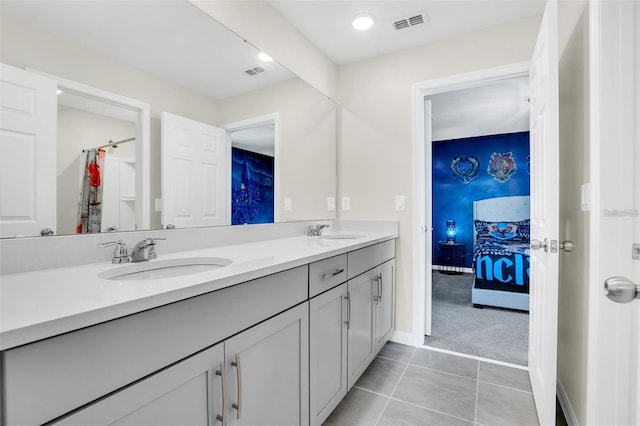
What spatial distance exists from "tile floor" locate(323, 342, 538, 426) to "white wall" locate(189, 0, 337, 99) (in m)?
2.11

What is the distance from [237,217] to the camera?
1766 mm

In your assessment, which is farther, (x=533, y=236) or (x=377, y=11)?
(x=377, y=11)

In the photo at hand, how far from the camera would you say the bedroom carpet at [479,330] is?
2271 millimetres

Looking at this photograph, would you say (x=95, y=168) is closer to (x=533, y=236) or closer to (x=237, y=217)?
(x=237, y=217)

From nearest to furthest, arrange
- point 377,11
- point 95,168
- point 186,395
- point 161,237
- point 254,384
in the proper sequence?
point 186,395
point 254,384
point 95,168
point 161,237
point 377,11

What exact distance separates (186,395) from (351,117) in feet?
7.81

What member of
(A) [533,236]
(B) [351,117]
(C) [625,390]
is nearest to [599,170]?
(C) [625,390]

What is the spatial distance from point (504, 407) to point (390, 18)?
95.4 inches

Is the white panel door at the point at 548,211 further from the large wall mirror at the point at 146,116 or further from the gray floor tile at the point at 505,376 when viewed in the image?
the large wall mirror at the point at 146,116

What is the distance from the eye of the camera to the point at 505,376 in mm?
1945

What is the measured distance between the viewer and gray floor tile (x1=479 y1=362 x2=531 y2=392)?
1.85m

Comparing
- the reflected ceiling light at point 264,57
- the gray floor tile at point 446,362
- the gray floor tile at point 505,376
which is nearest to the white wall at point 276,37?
the reflected ceiling light at point 264,57

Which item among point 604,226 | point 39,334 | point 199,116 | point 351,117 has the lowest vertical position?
point 39,334

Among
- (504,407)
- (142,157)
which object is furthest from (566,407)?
(142,157)
